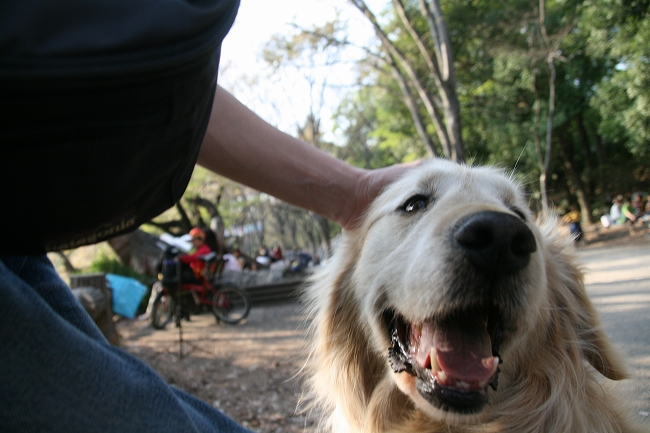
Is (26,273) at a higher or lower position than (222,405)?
higher

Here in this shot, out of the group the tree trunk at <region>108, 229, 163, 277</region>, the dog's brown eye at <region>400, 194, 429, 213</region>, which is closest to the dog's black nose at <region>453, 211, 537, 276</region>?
the dog's brown eye at <region>400, 194, 429, 213</region>

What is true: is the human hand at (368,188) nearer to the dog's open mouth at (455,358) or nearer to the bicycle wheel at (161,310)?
the dog's open mouth at (455,358)

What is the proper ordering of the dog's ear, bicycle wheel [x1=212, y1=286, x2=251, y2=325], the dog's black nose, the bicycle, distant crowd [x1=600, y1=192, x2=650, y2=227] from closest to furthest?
the dog's black nose
the dog's ear
the bicycle
bicycle wheel [x1=212, y1=286, x2=251, y2=325]
distant crowd [x1=600, y1=192, x2=650, y2=227]

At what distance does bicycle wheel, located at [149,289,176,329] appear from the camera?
31.4ft

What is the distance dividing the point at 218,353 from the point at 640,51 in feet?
58.5

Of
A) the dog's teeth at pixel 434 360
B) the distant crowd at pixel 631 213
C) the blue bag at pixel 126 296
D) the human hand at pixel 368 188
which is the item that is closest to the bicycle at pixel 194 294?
the blue bag at pixel 126 296

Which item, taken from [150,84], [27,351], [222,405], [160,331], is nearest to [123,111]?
[150,84]

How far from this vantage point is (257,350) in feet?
25.0

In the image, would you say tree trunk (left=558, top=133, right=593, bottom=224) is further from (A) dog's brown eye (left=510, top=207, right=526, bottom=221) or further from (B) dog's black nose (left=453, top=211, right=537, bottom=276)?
(B) dog's black nose (left=453, top=211, right=537, bottom=276)

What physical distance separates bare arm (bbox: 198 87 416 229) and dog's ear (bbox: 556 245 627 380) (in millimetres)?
1029

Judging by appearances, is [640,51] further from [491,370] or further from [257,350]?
[491,370]

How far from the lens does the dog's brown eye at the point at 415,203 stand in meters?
2.13

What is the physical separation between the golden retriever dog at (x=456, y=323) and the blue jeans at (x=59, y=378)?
1059 millimetres

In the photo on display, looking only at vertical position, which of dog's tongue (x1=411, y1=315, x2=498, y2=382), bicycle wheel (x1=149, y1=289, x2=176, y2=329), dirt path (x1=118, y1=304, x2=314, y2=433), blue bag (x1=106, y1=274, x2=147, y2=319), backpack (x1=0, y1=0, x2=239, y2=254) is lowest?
blue bag (x1=106, y1=274, x2=147, y2=319)
